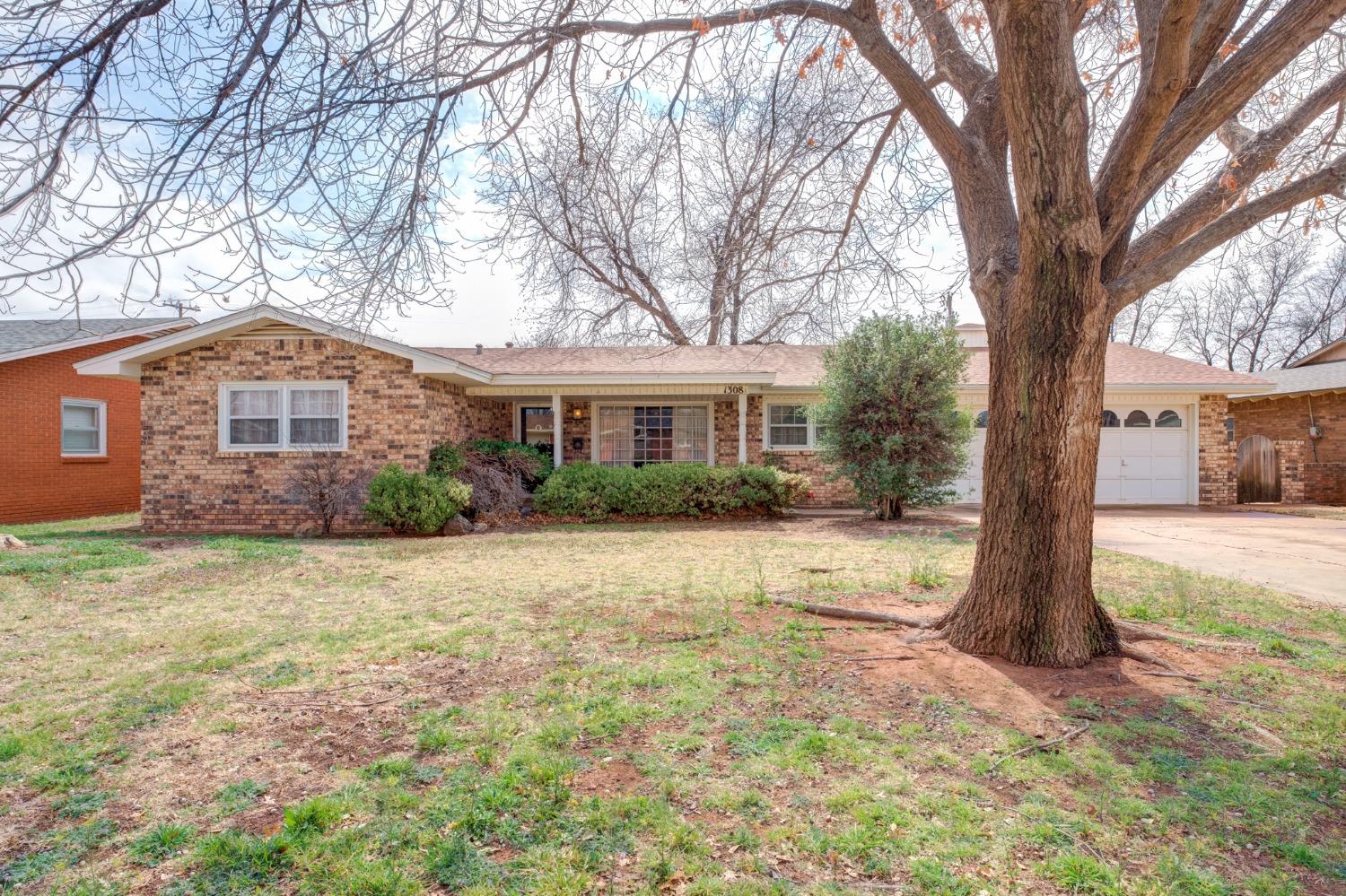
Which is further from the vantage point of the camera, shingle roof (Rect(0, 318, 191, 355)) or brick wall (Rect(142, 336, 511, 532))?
shingle roof (Rect(0, 318, 191, 355))

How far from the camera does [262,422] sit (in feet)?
39.9

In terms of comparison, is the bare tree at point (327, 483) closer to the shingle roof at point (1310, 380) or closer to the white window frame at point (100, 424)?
the white window frame at point (100, 424)

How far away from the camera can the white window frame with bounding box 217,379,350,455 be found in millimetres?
12047

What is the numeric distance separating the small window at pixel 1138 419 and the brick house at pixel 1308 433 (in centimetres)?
294

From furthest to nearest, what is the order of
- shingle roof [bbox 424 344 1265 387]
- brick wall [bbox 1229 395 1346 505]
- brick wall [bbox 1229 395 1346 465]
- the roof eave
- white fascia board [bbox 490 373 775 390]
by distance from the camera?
brick wall [bbox 1229 395 1346 465]
brick wall [bbox 1229 395 1346 505]
the roof eave
shingle roof [bbox 424 344 1265 387]
white fascia board [bbox 490 373 775 390]

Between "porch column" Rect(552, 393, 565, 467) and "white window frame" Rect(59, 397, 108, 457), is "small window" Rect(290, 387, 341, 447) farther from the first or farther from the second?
"white window frame" Rect(59, 397, 108, 457)

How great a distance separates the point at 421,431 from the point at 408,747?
953 cm

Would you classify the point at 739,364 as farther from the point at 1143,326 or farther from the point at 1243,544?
the point at 1143,326

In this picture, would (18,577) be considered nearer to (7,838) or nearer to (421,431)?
(421,431)

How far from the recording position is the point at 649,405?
15836 mm

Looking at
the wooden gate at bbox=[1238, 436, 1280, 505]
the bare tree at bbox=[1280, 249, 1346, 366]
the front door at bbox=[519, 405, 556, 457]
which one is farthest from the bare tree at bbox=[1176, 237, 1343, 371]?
the front door at bbox=[519, 405, 556, 457]

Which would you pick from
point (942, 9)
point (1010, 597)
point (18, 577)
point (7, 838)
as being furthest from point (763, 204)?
point (18, 577)

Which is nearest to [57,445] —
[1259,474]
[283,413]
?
[283,413]

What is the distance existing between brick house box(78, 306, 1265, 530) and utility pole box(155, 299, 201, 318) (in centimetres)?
655
